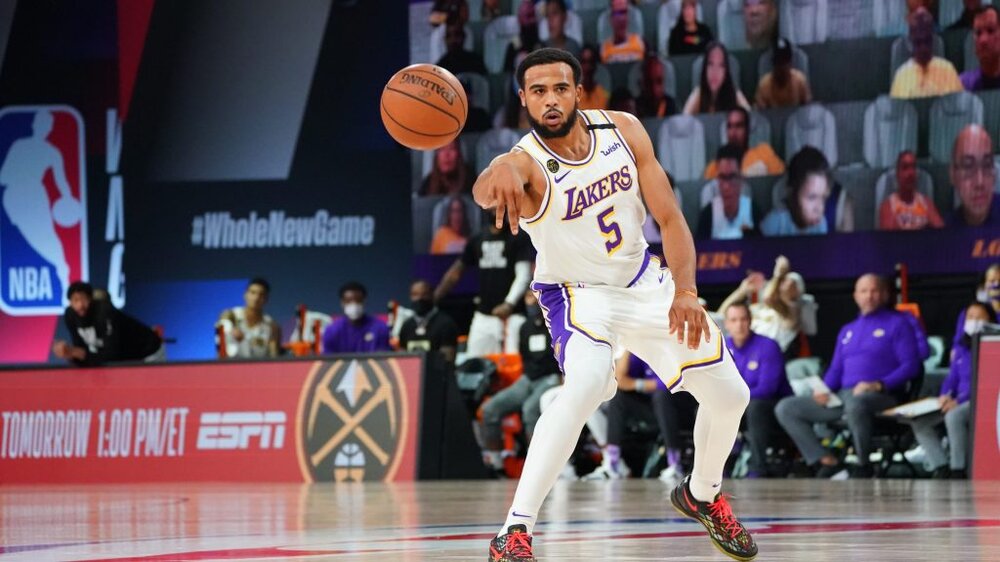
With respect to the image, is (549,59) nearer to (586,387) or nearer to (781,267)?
(586,387)

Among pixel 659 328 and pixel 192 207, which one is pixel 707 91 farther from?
pixel 659 328

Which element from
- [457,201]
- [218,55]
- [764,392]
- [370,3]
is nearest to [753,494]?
[764,392]

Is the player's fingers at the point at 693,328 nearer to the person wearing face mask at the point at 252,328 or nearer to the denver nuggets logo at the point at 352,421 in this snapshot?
the denver nuggets logo at the point at 352,421

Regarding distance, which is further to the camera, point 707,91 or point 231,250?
point 231,250

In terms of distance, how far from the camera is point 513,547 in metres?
4.98

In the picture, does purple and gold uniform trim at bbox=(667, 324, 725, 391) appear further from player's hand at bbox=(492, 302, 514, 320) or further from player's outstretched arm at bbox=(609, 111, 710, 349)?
player's hand at bbox=(492, 302, 514, 320)

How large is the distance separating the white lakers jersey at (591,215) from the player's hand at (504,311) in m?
8.24

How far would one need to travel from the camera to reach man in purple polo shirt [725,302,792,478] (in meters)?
12.4

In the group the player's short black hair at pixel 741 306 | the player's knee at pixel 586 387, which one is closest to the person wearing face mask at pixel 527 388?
the player's short black hair at pixel 741 306

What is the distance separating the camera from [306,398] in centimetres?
1305

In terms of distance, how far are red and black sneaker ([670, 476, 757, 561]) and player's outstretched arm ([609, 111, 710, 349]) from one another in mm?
638

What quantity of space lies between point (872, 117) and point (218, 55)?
24.7ft

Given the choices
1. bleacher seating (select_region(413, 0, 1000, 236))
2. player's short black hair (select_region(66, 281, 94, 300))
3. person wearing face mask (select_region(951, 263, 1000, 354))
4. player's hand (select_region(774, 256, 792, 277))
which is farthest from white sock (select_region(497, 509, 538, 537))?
player's short black hair (select_region(66, 281, 94, 300))

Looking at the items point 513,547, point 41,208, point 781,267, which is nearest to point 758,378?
point 781,267
